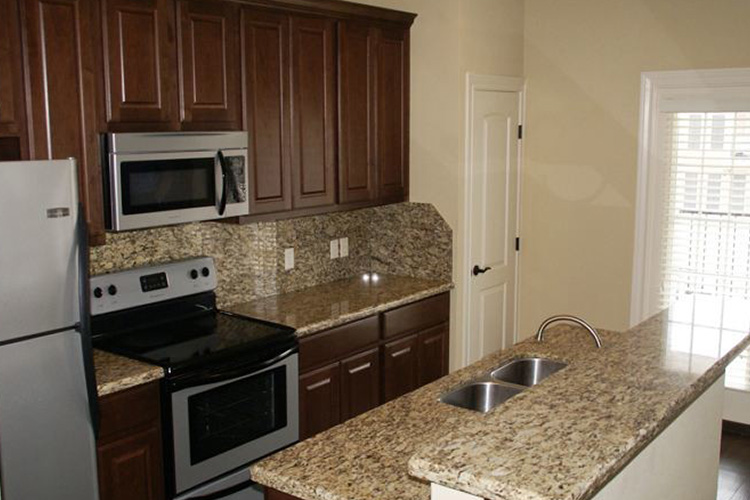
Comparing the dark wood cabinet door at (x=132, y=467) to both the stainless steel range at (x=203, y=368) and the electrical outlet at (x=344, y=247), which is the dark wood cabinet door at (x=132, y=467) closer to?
the stainless steel range at (x=203, y=368)

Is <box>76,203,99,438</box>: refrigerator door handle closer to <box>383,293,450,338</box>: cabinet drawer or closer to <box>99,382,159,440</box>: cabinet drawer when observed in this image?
<box>99,382,159,440</box>: cabinet drawer

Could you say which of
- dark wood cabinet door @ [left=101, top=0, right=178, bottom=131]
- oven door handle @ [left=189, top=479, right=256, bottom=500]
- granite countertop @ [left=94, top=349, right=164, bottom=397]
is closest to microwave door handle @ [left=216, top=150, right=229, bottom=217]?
dark wood cabinet door @ [left=101, top=0, right=178, bottom=131]

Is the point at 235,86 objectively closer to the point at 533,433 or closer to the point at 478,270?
the point at 478,270

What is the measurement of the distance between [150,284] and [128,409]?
832mm

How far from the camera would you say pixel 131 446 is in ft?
10.2

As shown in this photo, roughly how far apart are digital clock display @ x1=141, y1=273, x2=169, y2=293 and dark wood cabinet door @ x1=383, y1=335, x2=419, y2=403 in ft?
4.18

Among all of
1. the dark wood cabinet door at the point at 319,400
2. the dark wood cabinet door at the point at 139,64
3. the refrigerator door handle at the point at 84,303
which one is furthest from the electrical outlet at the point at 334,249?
the refrigerator door handle at the point at 84,303

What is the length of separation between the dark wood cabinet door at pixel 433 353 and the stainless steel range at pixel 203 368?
45.7 inches

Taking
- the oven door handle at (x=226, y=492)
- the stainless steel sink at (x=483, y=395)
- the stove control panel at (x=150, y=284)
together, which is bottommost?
the oven door handle at (x=226, y=492)

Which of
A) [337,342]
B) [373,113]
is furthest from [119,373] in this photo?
[373,113]

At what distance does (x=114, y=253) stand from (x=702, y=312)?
8.22ft

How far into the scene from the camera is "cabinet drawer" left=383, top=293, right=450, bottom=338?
14.7ft

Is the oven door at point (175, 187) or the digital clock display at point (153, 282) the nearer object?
the oven door at point (175, 187)

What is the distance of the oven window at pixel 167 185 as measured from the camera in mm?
3334
